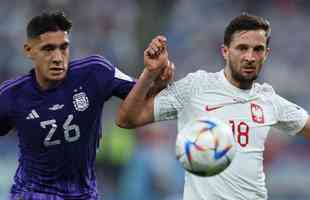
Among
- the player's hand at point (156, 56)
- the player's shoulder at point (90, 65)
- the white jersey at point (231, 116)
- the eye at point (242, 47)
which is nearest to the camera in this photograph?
the player's hand at point (156, 56)

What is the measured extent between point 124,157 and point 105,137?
0.45 metres

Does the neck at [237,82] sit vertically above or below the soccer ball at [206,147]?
above

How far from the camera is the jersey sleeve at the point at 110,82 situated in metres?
6.37

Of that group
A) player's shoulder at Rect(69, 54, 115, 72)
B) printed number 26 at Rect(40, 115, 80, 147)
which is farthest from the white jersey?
printed number 26 at Rect(40, 115, 80, 147)

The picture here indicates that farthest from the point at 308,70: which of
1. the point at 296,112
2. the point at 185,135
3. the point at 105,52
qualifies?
the point at 185,135

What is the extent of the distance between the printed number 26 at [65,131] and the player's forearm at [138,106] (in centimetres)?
32

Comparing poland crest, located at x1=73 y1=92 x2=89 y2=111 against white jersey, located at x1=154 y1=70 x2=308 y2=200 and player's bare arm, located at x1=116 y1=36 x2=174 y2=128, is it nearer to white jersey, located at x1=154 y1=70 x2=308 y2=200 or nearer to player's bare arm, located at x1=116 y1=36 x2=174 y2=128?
player's bare arm, located at x1=116 y1=36 x2=174 y2=128

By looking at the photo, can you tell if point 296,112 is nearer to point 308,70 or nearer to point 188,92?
point 188,92

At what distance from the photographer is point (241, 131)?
6148 millimetres

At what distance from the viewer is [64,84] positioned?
6363 mm

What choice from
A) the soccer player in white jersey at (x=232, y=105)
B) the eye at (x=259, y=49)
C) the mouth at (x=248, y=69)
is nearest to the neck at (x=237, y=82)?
the soccer player in white jersey at (x=232, y=105)

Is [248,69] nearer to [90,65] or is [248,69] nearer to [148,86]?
[148,86]

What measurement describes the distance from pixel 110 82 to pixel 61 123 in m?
0.46

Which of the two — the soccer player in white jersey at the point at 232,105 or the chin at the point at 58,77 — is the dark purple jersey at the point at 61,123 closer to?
the chin at the point at 58,77
